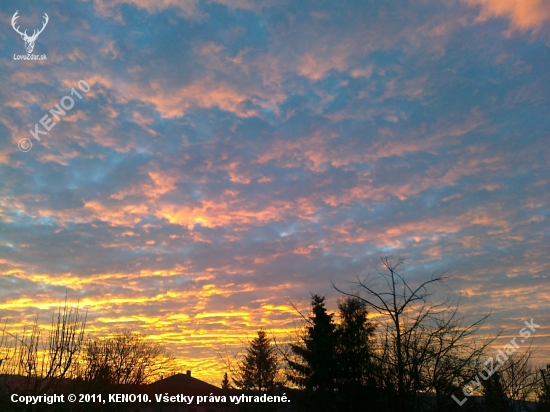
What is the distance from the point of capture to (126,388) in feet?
72.2

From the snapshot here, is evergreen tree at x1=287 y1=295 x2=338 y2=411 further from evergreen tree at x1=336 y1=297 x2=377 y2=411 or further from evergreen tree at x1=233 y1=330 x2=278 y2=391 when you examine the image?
evergreen tree at x1=233 y1=330 x2=278 y2=391

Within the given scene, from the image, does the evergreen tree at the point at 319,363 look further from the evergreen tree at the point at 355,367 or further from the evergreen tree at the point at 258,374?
the evergreen tree at the point at 258,374

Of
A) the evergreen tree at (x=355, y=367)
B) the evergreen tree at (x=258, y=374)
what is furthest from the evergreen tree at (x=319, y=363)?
the evergreen tree at (x=258, y=374)

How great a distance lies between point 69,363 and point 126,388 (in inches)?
423

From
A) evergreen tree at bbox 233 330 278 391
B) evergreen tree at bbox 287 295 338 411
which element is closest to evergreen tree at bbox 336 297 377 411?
evergreen tree at bbox 287 295 338 411

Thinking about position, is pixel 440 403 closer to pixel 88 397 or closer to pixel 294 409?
pixel 294 409

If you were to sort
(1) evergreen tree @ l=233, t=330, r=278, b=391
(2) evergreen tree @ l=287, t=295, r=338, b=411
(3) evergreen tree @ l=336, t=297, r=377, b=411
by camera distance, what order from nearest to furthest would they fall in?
(3) evergreen tree @ l=336, t=297, r=377, b=411
(2) evergreen tree @ l=287, t=295, r=338, b=411
(1) evergreen tree @ l=233, t=330, r=278, b=391

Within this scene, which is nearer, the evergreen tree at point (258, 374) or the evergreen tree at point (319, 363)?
the evergreen tree at point (319, 363)

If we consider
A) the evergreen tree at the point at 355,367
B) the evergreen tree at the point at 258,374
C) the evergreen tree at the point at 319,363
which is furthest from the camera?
the evergreen tree at the point at 258,374

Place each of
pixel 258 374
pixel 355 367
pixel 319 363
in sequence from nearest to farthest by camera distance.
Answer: pixel 355 367
pixel 319 363
pixel 258 374

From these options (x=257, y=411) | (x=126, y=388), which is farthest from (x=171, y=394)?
(x=257, y=411)

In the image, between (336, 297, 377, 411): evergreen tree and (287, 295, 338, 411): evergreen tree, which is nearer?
(336, 297, 377, 411): evergreen tree

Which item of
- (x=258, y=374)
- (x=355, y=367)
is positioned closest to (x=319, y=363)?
(x=355, y=367)

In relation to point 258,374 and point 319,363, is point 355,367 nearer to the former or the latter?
point 319,363
